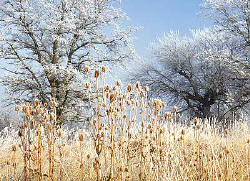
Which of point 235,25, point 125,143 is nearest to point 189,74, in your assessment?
point 235,25

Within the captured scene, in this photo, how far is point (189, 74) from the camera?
18.0 metres

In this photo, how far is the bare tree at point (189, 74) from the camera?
16.5 metres

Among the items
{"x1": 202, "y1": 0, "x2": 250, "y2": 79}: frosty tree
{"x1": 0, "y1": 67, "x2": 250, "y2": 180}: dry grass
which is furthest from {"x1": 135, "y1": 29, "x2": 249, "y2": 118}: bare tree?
{"x1": 0, "y1": 67, "x2": 250, "y2": 180}: dry grass

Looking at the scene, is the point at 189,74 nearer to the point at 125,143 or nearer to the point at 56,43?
the point at 56,43

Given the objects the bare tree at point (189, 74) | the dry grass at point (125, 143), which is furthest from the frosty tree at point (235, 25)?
the dry grass at point (125, 143)

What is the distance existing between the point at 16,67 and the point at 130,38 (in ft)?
17.6

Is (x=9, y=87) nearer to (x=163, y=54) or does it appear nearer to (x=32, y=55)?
(x=32, y=55)

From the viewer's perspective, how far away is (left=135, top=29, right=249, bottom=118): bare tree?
1647cm

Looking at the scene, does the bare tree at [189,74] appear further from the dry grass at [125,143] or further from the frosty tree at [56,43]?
the dry grass at [125,143]

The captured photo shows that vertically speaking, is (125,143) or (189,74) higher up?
(189,74)

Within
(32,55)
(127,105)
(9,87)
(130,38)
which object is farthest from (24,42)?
(127,105)

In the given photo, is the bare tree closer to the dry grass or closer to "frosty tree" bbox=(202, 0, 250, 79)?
"frosty tree" bbox=(202, 0, 250, 79)

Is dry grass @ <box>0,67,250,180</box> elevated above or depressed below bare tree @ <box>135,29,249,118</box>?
below

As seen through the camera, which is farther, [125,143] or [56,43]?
[56,43]
